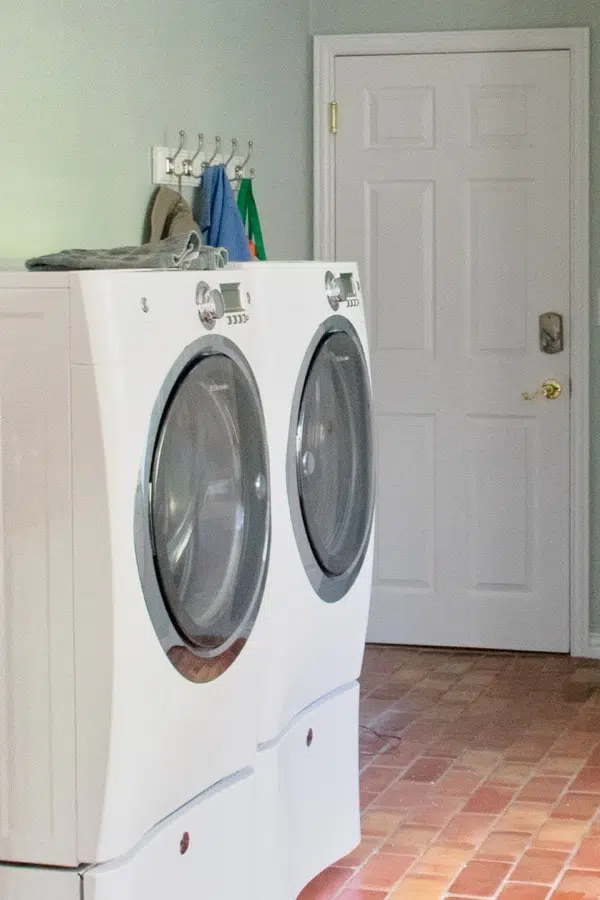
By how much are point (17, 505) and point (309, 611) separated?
84 cm

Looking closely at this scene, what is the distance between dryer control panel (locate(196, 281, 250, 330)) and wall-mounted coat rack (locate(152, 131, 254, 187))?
3.98 feet

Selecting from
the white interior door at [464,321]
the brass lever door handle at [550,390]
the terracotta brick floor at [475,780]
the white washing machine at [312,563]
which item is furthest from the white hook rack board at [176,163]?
the terracotta brick floor at [475,780]

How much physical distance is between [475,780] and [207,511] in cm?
161

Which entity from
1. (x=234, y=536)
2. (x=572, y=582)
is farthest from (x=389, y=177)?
(x=234, y=536)

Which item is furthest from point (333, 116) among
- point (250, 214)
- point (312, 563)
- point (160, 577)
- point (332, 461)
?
point (160, 577)

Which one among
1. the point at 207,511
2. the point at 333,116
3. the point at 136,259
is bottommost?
the point at 207,511

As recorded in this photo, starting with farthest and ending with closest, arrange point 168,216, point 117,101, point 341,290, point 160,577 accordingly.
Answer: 1. point 168,216
2. point 117,101
3. point 341,290
4. point 160,577

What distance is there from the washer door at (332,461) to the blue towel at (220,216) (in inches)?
36.3

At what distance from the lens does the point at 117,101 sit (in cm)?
337

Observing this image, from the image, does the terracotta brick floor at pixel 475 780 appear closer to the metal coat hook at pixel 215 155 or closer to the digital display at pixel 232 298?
the digital display at pixel 232 298

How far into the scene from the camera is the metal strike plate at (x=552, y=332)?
4906 millimetres

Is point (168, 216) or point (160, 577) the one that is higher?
point (168, 216)

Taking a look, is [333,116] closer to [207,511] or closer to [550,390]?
[550,390]

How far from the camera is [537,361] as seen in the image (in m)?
4.93
